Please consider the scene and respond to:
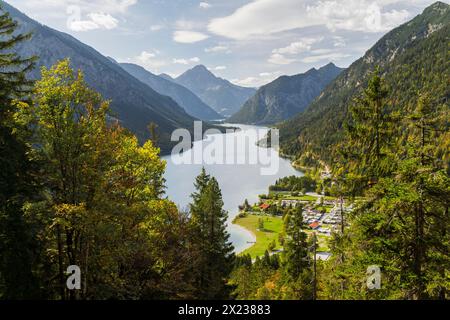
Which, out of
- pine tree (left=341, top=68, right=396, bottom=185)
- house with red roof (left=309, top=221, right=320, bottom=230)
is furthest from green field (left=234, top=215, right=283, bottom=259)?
pine tree (left=341, top=68, right=396, bottom=185)

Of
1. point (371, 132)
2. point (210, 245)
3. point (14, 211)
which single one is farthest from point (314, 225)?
point (14, 211)

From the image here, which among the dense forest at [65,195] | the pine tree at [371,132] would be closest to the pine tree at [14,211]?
the dense forest at [65,195]

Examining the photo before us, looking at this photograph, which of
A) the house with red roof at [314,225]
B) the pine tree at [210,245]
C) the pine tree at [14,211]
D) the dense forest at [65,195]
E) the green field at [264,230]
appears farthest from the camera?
the house with red roof at [314,225]

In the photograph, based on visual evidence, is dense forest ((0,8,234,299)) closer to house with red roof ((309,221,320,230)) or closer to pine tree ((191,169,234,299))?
pine tree ((191,169,234,299))

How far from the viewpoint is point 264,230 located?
125000 millimetres

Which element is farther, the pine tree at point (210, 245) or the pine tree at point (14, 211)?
the pine tree at point (210, 245)

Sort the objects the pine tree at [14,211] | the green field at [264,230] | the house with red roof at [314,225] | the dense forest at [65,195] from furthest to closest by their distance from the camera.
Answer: the house with red roof at [314,225]
the green field at [264,230]
the dense forest at [65,195]
the pine tree at [14,211]

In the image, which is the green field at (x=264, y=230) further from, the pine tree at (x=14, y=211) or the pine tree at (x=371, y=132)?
the pine tree at (x=14, y=211)

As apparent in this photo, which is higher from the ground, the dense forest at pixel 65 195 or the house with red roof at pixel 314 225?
the dense forest at pixel 65 195

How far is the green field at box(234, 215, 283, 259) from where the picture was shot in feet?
348

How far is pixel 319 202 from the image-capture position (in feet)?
524

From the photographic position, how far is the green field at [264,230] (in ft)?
348

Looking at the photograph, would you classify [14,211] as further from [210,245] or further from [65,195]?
[210,245]

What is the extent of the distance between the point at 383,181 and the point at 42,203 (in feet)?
45.4
